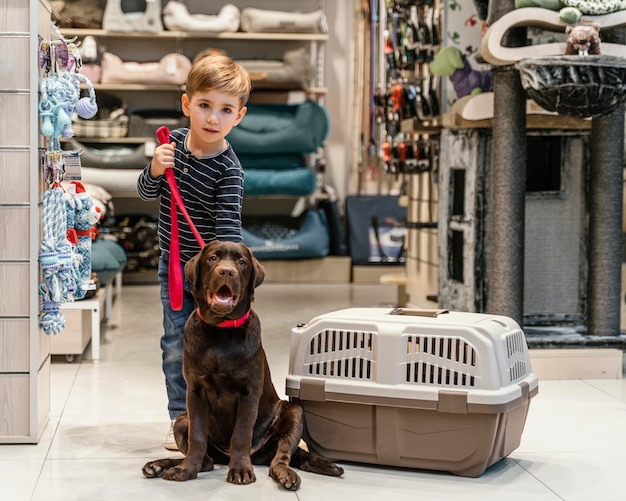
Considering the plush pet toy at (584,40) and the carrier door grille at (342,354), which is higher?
the plush pet toy at (584,40)

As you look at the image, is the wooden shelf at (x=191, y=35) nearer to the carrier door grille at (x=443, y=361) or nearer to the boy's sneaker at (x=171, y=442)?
the boy's sneaker at (x=171, y=442)

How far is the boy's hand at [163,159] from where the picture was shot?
2938 millimetres

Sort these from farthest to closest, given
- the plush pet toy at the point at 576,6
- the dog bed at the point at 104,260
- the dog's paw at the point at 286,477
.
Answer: the dog bed at the point at 104,260, the plush pet toy at the point at 576,6, the dog's paw at the point at 286,477

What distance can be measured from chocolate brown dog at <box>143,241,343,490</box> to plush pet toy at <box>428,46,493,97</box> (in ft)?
8.38

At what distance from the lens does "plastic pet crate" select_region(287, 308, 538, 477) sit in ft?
8.92

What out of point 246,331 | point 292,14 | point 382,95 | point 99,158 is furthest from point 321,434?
point 292,14

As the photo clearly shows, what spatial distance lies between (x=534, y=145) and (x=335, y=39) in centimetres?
455

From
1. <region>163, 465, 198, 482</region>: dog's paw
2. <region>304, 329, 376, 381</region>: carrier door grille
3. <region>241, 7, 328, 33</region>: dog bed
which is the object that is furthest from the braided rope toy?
<region>241, 7, 328, 33</region>: dog bed

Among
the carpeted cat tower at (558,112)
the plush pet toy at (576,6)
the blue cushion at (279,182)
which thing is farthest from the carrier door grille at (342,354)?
the blue cushion at (279,182)

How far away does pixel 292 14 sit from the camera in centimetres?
813

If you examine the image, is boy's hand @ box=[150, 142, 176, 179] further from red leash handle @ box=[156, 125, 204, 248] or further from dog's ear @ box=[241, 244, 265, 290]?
→ dog's ear @ box=[241, 244, 265, 290]

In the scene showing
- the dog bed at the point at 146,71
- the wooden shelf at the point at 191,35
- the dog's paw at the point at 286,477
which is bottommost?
the dog's paw at the point at 286,477

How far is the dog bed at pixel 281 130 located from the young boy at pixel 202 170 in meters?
4.88

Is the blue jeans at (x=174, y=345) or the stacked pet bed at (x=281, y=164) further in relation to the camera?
the stacked pet bed at (x=281, y=164)
